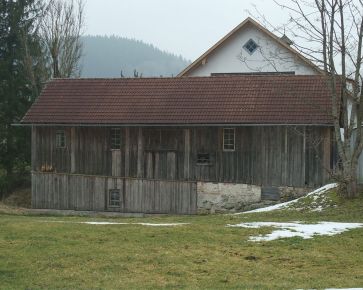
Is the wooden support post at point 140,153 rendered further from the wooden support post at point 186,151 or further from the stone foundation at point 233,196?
the stone foundation at point 233,196

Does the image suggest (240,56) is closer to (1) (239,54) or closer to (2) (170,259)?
(1) (239,54)

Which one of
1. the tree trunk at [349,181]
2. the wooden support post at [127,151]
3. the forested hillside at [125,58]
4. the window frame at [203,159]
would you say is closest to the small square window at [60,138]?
the wooden support post at [127,151]

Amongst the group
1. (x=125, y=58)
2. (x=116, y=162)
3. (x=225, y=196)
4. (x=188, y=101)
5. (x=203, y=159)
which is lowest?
(x=225, y=196)

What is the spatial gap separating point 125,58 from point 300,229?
139765mm

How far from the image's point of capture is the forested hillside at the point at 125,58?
443 ft

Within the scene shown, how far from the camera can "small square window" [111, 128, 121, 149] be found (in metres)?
29.5

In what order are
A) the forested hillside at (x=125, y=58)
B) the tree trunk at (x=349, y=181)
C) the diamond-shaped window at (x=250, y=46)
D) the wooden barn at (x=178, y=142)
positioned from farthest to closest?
1. the forested hillside at (x=125, y=58)
2. the diamond-shaped window at (x=250, y=46)
3. the wooden barn at (x=178, y=142)
4. the tree trunk at (x=349, y=181)

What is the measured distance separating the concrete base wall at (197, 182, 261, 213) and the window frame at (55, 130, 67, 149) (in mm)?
7466

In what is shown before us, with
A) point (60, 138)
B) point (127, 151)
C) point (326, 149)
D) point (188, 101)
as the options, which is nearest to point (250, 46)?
point (188, 101)

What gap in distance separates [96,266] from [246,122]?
1708 cm

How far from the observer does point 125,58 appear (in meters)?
152

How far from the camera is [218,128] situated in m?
28.1

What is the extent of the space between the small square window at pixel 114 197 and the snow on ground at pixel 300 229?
1310 cm

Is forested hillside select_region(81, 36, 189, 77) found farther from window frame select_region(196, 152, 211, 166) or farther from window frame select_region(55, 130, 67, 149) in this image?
window frame select_region(196, 152, 211, 166)
